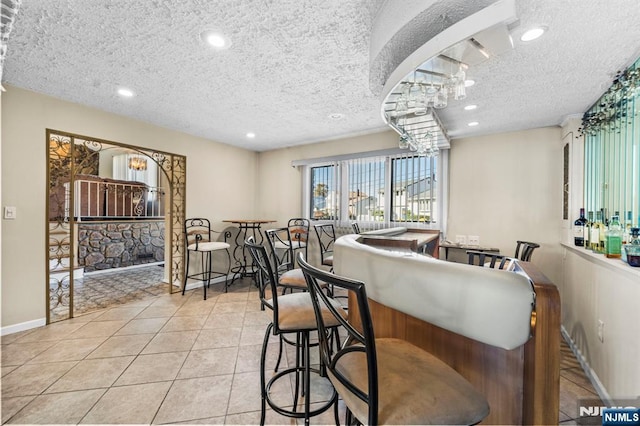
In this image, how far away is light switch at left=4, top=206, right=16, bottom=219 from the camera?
2630 millimetres

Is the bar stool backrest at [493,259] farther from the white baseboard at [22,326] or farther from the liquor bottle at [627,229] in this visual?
the white baseboard at [22,326]

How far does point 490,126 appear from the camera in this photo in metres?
3.30

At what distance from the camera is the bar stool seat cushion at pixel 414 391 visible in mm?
800

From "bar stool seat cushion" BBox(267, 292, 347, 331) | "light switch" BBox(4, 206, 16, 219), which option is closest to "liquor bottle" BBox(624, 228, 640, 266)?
"bar stool seat cushion" BBox(267, 292, 347, 331)

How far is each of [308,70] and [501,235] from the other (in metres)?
3.12

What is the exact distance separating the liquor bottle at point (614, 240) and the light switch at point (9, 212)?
5.10 meters

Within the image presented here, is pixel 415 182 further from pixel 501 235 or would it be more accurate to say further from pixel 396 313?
pixel 396 313

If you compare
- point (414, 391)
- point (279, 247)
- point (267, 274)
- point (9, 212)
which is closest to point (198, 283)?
point (279, 247)

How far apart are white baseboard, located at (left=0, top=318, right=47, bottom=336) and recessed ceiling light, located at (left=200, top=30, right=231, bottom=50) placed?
3.31m

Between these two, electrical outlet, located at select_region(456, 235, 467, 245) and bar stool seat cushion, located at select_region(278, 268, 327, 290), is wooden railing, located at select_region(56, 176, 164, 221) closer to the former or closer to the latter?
bar stool seat cushion, located at select_region(278, 268, 327, 290)

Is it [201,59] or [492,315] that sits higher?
[201,59]

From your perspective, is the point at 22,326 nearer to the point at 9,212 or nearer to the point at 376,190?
the point at 9,212

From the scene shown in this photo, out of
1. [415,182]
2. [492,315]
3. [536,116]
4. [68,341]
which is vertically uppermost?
[536,116]

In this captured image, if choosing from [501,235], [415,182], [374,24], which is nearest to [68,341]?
[374,24]
